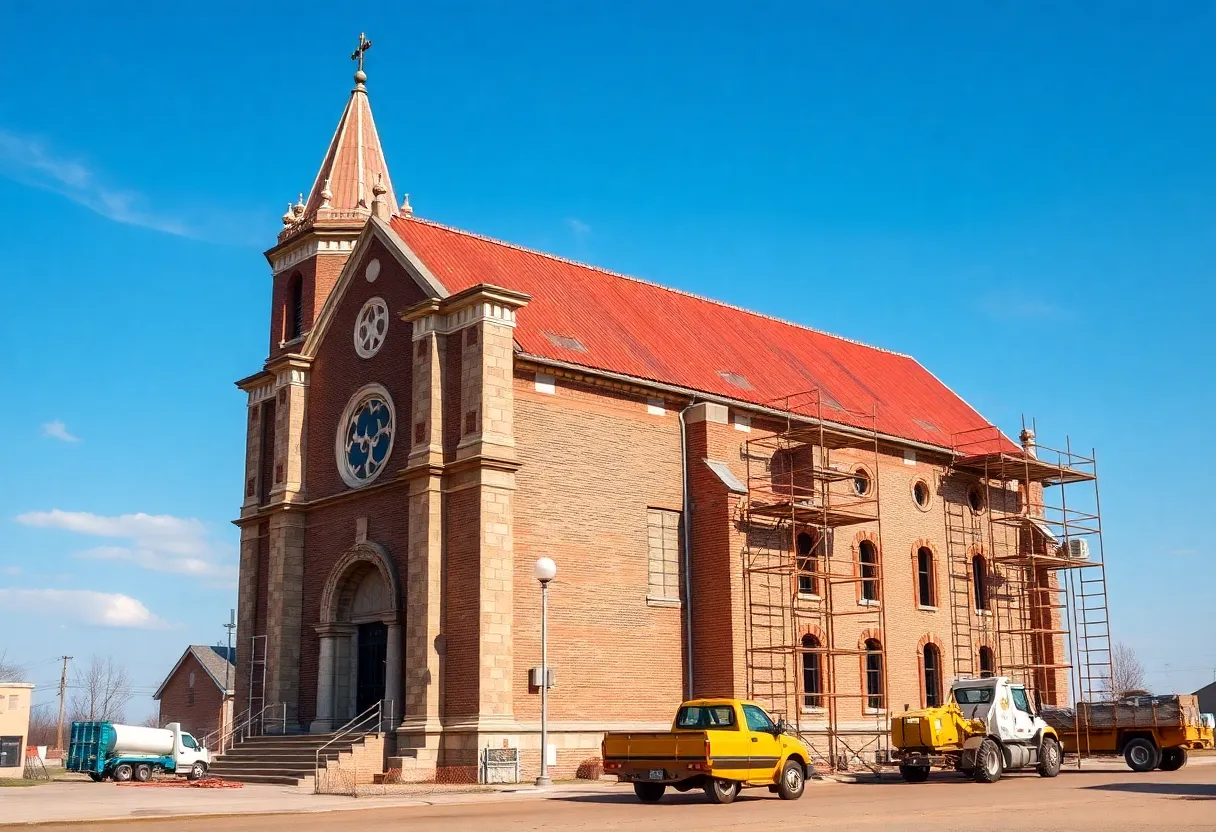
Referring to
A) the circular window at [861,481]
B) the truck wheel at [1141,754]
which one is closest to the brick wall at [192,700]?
the circular window at [861,481]

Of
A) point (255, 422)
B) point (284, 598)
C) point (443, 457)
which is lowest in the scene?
point (284, 598)

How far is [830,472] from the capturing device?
35.4 metres

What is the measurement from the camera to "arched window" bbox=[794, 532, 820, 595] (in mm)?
35312

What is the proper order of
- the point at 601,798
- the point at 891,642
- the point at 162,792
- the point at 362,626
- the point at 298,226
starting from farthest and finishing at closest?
the point at 298,226 < the point at 891,642 < the point at 362,626 < the point at 162,792 < the point at 601,798

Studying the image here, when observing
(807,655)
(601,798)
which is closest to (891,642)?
(807,655)

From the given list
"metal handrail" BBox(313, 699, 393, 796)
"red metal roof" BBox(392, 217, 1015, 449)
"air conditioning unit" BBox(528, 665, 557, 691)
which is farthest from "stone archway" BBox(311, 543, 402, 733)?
"red metal roof" BBox(392, 217, 1015, 449)

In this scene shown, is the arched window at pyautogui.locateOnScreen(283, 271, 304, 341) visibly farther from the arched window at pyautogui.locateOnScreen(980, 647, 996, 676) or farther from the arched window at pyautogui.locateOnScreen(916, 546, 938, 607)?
the arched window at pyautogui.locateOnScreen(980, 647, 996, 676)

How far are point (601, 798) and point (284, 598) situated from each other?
14801 mm

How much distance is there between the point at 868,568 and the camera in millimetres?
37781

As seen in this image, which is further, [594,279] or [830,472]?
[594,279]

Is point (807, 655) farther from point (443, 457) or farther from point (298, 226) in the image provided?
point (298, 226)

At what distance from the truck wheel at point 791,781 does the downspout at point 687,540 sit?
30.9 feet

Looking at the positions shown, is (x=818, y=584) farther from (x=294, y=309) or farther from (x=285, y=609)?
(x=294, y=309)

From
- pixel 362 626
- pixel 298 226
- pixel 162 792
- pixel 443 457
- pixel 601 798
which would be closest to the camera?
pixel 601 798
